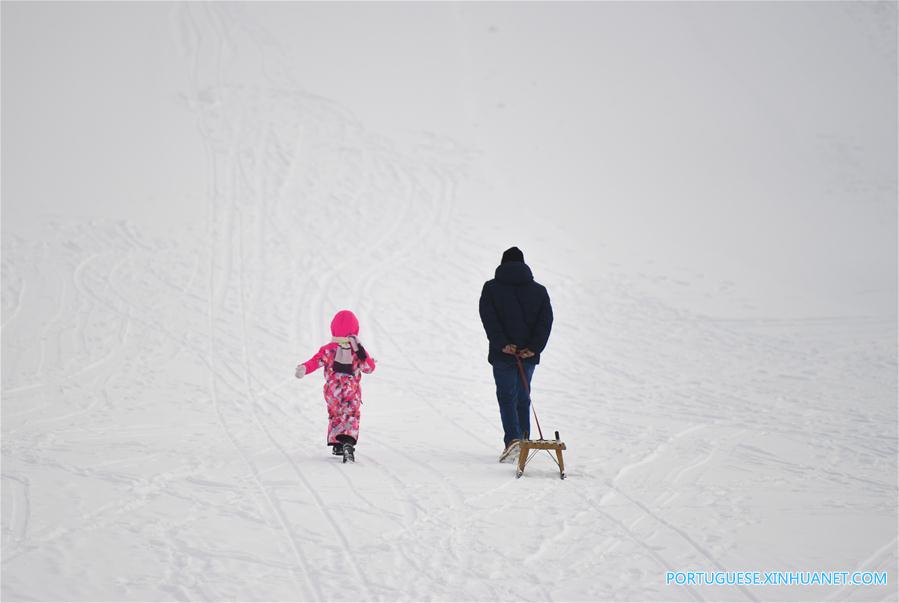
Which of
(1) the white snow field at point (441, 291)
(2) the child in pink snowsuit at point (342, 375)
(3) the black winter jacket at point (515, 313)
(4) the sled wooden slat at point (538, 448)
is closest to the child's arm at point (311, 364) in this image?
(2) the child in pink snowsuit at point (342, 375)

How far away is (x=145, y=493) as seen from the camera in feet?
18.6

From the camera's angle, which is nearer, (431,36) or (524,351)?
(524,351)

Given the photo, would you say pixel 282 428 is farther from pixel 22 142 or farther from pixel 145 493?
pixel 22 142

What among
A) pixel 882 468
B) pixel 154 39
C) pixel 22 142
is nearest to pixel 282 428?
pixel 882 468

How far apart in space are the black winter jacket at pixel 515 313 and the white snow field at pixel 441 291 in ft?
3.14

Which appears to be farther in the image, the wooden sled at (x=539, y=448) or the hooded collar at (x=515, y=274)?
the hooded collar at (x=515, y=274)

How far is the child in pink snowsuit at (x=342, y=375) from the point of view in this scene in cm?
697

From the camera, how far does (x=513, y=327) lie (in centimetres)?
691

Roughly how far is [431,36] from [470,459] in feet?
71.1

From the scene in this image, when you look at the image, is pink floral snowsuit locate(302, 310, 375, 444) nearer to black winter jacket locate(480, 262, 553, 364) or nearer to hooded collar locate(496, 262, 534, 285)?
black winter jacket locate(480, 262, 553, 364)

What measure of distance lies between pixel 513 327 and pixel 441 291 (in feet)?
24.8

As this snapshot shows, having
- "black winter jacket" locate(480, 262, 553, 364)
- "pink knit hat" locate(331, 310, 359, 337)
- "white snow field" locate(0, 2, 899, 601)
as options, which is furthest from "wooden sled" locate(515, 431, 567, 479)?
"pink knit hat" locate(331, 310, 359, 337)

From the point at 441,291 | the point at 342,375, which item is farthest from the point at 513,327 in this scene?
the point at 441,291

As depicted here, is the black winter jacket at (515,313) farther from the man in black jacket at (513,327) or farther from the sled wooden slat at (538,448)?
the sled wooden slat at (538,448)
